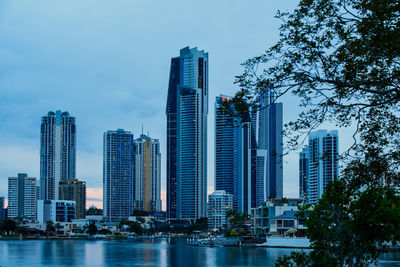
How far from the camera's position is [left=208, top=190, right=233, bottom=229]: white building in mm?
191125

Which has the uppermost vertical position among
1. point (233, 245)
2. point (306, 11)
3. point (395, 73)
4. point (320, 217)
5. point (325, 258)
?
point (306, 11)

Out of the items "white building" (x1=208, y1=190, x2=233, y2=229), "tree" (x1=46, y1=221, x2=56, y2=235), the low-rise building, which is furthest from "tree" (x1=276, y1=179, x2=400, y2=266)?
"white building" (x1=208, y1=190, x2=233, y2=229)

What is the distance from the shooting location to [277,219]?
8619 centimetres

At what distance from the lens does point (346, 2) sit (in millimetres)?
11477

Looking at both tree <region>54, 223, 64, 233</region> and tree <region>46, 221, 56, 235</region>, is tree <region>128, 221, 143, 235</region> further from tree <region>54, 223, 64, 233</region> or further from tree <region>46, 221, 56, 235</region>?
tree <region>46, 221, 56, 235</region>

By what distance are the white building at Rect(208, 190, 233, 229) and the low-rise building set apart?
94354 mm

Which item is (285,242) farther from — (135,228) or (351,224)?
(135,228)

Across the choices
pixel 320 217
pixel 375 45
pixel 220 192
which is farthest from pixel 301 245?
pixel 220 192

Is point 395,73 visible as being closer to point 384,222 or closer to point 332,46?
point 332,46

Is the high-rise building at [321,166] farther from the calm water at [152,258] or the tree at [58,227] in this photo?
the calm water at [152,258]

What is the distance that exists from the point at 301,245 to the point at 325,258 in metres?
66.4

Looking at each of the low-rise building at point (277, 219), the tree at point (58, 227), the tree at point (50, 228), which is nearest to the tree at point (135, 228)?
the tree at point (58, 227)

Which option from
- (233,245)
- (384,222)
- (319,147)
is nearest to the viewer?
(384,222)

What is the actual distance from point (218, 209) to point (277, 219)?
107 metres
